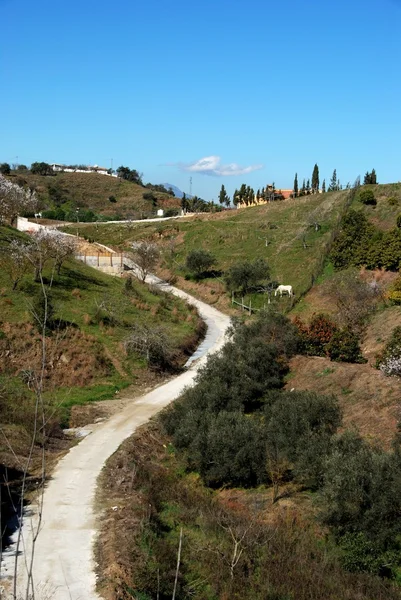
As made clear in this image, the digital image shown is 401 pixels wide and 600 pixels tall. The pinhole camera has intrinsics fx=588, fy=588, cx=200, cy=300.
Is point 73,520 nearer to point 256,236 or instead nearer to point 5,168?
point 256,236

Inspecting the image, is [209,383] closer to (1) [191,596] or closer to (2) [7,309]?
(1) [191,596]

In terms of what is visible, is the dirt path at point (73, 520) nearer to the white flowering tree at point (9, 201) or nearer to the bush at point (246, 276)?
the bush at point (246, 276)

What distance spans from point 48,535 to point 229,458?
560 cm

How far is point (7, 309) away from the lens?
2995cm

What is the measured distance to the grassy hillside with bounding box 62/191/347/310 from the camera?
50.4 m

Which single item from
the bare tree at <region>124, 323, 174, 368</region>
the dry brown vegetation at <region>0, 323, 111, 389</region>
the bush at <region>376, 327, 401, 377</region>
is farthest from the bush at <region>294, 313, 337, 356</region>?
the dry brown vegetation at <region>0, 323, 111, 389</region>

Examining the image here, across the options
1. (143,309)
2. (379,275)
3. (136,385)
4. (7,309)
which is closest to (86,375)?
(136,385)

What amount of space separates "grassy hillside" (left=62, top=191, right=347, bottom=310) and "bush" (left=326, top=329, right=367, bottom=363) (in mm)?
14690

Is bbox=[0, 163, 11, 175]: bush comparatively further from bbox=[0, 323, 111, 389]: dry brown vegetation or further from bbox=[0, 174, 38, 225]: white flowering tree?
bbox=[0, 323, 111, 389]: dry brown vegetation

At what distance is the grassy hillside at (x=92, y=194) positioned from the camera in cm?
10575

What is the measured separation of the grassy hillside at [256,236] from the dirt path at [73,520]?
2222 cm

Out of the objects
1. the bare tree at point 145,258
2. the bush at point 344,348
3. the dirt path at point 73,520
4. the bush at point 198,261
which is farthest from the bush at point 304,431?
the bush at point 198,261

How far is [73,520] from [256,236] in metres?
50.7

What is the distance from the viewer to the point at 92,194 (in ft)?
379
